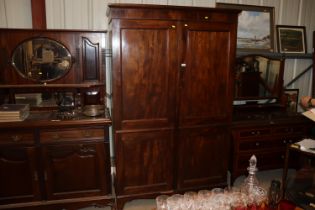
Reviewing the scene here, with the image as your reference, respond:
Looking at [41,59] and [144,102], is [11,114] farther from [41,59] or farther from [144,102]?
[144,102]

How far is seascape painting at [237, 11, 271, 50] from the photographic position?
317 centimetres

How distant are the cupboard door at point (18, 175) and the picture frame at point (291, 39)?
3202mm

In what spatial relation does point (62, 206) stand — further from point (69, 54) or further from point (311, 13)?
point (311, 13)

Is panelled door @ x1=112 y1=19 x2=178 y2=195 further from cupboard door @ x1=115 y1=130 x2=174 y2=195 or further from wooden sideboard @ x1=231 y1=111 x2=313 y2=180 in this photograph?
wooden sideboard @ x1=231 y1=111 x2=313 y2=180

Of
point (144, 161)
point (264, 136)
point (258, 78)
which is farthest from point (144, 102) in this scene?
point (258, 78)

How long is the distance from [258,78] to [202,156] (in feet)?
4.37

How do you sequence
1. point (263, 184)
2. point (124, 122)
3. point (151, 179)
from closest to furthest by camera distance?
1. point (124, 122)
2. point (151, 179)
3. point (263, 184)

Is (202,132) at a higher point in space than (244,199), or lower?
higher

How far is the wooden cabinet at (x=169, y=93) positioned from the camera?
2188 mm

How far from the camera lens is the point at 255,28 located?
3217 millimetres

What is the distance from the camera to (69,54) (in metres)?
2.48

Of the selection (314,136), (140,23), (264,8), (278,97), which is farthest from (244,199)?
(264,8)

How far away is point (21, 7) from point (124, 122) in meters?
1.61

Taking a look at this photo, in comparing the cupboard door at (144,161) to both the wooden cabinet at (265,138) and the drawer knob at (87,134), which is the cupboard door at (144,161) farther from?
the wooden cabinet at (265,138)
